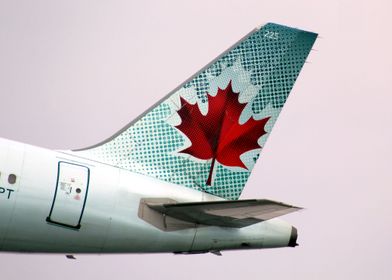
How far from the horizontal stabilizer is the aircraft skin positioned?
3 centimetres

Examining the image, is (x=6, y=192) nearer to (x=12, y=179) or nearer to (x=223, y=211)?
(x=12, y=179)

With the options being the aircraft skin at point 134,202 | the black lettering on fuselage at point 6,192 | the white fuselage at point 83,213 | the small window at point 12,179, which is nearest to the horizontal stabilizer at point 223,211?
the aircraft skin at point 134,202

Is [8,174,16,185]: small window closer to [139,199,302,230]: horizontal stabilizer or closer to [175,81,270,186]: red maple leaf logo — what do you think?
[139,199,302,230]: horizontal stabilizer

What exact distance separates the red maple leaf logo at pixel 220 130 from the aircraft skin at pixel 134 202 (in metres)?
0.05

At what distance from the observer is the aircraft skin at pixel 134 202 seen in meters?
32.2

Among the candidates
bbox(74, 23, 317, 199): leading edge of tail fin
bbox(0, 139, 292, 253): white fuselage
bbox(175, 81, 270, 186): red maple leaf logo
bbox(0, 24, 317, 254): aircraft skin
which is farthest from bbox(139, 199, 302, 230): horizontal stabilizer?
bbox(175, 81, 270, 186): red maple leaf logo

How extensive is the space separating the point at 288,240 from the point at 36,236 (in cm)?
804

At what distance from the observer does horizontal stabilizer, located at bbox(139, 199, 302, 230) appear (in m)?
30.8

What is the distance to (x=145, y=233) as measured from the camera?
111 ft

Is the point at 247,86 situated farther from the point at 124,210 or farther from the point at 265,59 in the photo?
the point at 124,210

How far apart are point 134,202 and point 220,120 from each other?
4691mm

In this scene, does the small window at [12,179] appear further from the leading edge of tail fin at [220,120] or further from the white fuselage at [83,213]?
the leading edge of tail fin at [220,120]

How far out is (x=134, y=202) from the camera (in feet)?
111

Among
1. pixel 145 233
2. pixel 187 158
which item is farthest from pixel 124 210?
pixel 187 158
